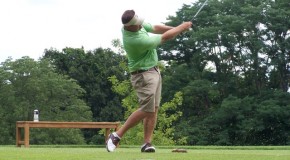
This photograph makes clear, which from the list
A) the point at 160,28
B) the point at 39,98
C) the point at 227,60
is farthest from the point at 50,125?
the point at 39,98

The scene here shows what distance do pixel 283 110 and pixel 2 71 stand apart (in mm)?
24075

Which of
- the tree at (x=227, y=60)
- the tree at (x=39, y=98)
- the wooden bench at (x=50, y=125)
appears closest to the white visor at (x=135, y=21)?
the wooden bench at (x=50, y=125)

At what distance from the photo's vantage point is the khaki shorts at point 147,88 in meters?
8.37

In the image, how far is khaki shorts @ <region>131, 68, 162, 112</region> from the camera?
329 inches

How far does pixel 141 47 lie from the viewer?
817cm

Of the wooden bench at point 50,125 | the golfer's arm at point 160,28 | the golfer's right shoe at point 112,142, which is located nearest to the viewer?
the golfer's right shoe at point 112,142

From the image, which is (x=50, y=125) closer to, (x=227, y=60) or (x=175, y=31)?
(x=175, y=31)

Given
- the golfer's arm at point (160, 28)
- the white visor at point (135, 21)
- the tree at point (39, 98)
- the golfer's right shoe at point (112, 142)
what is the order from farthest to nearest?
the tree at point (39, 98) < the golfer's arm at point (160, 28) < the golfer's right shoe at point (112, 142) < the white visor at point (135, 21)

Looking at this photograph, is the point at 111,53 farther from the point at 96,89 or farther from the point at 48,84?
the point at 48,84

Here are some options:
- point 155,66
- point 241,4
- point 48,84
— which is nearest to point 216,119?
point 241,4

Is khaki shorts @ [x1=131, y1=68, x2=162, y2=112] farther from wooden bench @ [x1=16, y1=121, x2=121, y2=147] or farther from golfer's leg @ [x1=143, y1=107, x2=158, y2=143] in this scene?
wooden bench @ [x1=16, y1=121, x2=121, y2=147]

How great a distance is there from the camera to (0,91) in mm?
53906

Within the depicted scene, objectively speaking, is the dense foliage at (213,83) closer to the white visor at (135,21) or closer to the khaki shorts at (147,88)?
the khaki shorts at (147,88)

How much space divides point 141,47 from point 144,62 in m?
0.31
